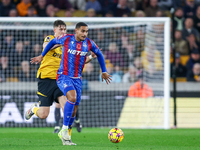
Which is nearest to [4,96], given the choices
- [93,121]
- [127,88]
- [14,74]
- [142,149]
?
[14,74]

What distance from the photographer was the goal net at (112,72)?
10211mm

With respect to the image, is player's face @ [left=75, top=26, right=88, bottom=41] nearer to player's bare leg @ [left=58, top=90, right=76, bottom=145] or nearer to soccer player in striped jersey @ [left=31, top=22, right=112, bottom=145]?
soccer player in striped jersey @ [left=31, top=22, right=112, bottom=145]

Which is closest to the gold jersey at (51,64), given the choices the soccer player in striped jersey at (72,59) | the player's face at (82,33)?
the soccer player in striped jersey at (72,59)

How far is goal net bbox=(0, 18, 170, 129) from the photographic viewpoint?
10211mm

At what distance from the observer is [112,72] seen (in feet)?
36.3

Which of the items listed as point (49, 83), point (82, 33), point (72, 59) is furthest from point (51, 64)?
point (82, 33)

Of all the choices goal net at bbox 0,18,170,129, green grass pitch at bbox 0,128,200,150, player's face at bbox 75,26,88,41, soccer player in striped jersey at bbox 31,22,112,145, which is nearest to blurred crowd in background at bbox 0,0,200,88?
goal net at bbox 0,18,170,129

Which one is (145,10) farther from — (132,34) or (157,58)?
(157,58)

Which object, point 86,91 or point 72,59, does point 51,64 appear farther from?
point 86,91

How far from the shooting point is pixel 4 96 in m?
10.2

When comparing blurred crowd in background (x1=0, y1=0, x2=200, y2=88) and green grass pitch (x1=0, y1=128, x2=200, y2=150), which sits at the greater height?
blurred crowd in background (x1=0, y1=0, x2=200, y2=88)

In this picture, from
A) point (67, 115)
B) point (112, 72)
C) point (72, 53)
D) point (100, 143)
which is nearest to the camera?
point (67, 115)

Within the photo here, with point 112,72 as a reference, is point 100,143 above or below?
below

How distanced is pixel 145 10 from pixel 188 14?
164cm
